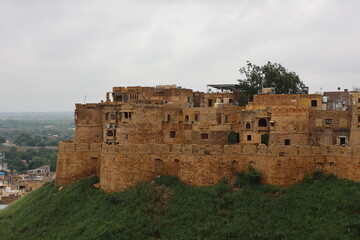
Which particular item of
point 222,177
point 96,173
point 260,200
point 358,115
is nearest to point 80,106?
point 96,173

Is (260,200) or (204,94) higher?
(204,94)

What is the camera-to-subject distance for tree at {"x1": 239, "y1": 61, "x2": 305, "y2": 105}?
49031 millimetres

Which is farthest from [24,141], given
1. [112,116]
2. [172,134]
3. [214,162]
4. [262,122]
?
[214,162]

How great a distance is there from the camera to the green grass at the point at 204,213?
1155 inches

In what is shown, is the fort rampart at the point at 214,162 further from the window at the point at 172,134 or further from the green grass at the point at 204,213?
the window at the point at 172,134

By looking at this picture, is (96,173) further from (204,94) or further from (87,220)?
(204,94)

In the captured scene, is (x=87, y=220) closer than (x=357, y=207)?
No

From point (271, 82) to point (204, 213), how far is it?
829 inches

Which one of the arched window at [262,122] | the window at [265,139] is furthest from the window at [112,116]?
the window at [265,139]

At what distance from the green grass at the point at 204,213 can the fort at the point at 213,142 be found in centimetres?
106

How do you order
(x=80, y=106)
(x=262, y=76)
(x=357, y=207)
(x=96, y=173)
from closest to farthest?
(x=357, y=207) < (x=96, y=173) < (x=80, y=106) < (x=262, y=76)

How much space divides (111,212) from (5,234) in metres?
9.13

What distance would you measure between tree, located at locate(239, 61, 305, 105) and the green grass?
638 inches

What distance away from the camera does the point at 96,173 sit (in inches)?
1593
